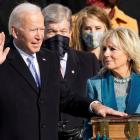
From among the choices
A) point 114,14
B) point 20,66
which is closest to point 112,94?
point 20,66

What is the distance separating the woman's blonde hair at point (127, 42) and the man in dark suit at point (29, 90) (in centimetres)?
53

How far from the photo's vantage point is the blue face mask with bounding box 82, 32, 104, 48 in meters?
7.97

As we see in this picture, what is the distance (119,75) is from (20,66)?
2.69 feet

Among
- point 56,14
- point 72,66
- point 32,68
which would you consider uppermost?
point 56,14

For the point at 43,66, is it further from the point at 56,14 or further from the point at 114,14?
the point at 114,14

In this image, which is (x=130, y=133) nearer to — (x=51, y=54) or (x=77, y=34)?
(x=51, y=54)

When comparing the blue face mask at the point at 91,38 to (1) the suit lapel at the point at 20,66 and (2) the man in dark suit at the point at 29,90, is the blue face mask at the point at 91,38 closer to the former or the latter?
(2) the man in dark suit at the point at 29,90

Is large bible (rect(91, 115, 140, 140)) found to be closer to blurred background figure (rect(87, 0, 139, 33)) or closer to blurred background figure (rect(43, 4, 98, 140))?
blurred background figure (rect(43, 4, 98, 140))

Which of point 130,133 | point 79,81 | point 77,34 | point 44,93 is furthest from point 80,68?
point 130,133

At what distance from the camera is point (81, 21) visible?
315 inches

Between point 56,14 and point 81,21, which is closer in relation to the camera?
point 56,14

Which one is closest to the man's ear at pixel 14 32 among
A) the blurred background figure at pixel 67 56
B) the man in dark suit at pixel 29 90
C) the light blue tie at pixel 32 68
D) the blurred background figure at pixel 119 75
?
the man in dark suit at pixel 29 90

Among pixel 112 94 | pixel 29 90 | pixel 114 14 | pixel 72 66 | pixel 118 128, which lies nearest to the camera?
pixel 118 128

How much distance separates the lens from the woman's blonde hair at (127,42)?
253 inches
